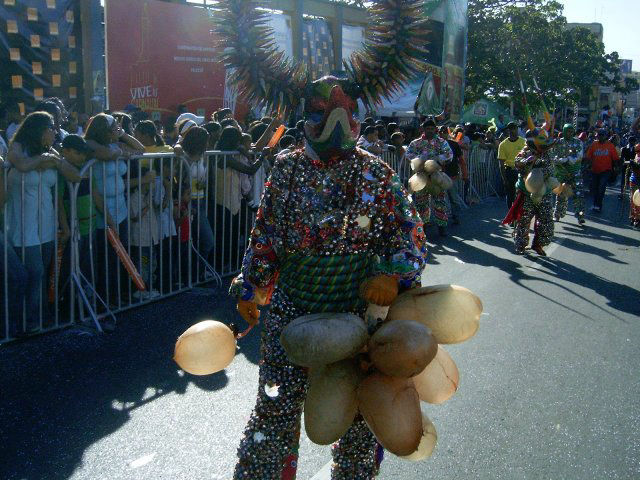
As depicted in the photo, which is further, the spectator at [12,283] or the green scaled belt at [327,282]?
the spectator at [12,283]

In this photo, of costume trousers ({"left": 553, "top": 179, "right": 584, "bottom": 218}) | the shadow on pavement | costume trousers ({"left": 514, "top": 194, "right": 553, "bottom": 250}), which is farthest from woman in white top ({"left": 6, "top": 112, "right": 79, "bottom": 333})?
costume trousers ({"left": 553, "top": 179, "right": 584, "bottom": 218})

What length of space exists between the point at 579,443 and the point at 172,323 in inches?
145

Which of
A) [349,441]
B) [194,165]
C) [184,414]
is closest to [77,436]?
[184,414]

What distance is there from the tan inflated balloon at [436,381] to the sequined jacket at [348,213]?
1.10 feet

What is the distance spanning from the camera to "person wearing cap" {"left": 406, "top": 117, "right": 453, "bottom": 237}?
11.3 m

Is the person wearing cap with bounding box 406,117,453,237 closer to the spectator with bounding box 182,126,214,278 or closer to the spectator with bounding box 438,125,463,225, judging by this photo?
the spectator with bounding box 438,125,463,225

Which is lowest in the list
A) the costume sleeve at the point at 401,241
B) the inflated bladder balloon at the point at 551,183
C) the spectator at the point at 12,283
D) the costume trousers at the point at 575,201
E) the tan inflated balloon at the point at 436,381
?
the costume trousers at the point at 575,201

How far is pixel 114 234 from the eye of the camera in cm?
670

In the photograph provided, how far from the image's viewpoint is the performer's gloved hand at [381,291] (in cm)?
278

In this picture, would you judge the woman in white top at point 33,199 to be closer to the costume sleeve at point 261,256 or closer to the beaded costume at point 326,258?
the costume sleeve at point 261,256

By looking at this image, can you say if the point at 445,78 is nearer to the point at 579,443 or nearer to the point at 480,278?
the point at 480,278

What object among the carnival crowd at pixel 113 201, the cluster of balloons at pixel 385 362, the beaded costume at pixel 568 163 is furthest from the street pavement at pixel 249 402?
the beaded costume at pixel 568 163

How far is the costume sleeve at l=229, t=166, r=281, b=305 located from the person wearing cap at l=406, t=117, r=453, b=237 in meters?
8.45

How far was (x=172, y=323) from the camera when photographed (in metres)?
6.53
